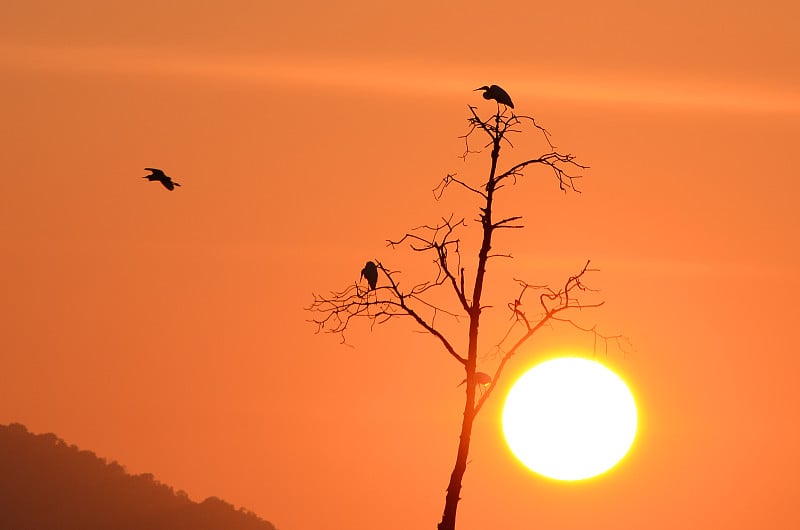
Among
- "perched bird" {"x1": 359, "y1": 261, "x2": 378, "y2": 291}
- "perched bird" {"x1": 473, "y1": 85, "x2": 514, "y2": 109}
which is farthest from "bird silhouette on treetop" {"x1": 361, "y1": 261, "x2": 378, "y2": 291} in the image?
"perched bird" {"x1": 473, "y1": 85, "x2": 514, "y2": 109}

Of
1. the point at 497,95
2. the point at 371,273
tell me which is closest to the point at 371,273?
the point at 371,273

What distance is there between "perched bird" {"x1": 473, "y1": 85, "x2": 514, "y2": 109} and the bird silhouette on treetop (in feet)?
12.4

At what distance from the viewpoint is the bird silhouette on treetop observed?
24.2m

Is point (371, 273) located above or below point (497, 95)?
below

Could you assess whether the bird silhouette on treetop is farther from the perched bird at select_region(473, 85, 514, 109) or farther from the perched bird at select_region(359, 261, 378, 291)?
the perched bird at select_region(473, 85, 514, 109)

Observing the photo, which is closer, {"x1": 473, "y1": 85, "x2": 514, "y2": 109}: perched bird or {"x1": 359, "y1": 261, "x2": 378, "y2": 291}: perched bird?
{"x1": 359, "y1": 261, "x2": 378, "y2": 291}: perched bird

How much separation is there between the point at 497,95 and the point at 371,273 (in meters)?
4.37

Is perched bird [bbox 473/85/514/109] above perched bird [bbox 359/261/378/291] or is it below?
above

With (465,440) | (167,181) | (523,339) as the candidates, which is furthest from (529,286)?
(167,181)

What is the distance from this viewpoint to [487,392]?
2378cm

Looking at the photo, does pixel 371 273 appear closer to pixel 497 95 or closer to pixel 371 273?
pixel 371 273

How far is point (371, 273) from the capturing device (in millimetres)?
24312

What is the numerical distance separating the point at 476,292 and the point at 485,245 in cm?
74

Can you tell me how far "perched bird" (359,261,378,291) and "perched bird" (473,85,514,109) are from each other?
149 inches
